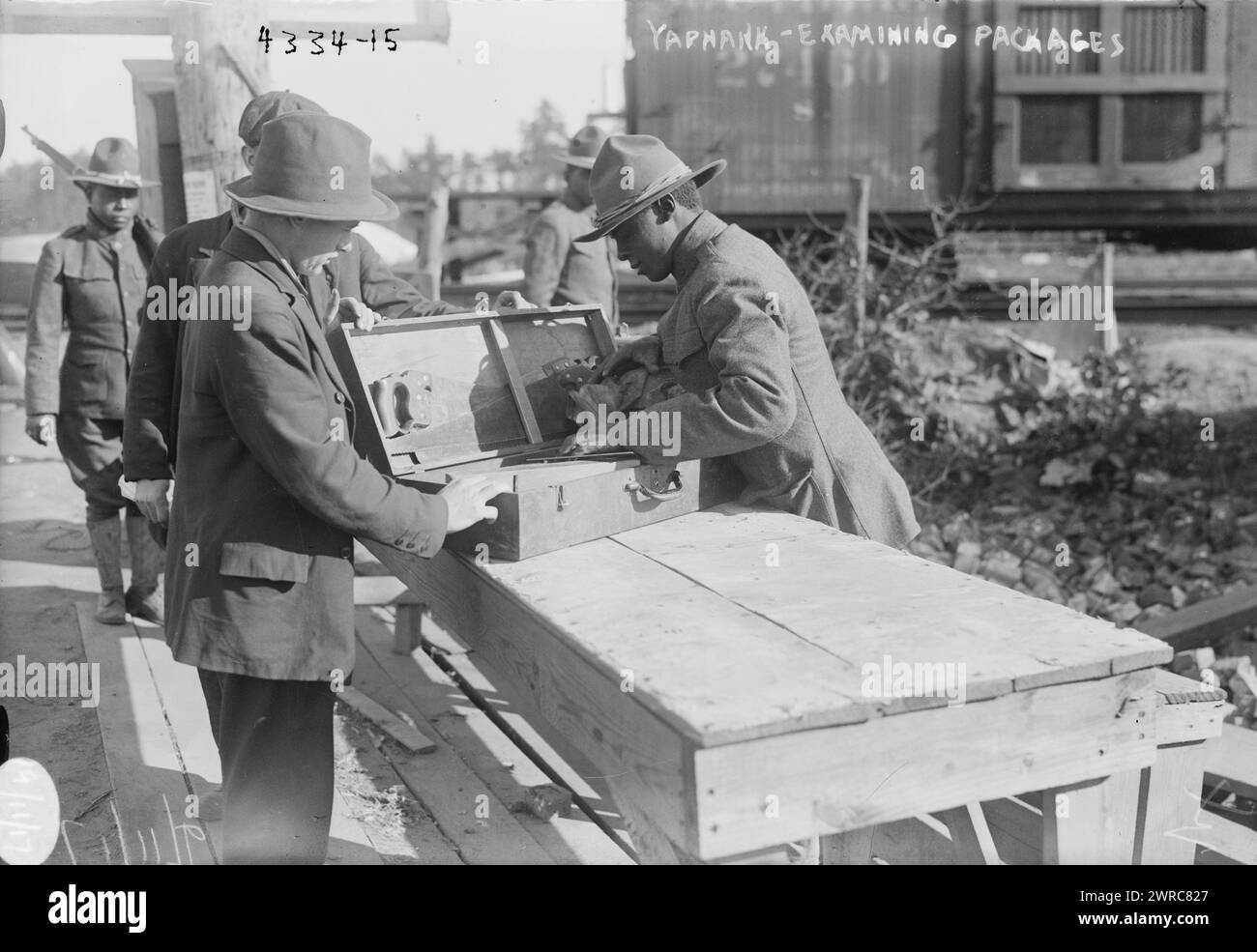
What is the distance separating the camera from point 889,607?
8.01 feet

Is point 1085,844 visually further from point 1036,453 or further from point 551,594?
point 1036,453

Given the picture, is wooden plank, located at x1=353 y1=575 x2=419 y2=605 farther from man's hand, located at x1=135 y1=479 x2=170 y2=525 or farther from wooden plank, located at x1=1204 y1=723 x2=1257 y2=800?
wooden plank, located at x1=1204 y1=723 x2=1257 y2=800

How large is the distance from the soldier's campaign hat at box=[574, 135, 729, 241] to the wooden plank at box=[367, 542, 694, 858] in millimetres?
936

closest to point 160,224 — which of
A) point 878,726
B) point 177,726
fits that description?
point 177,726

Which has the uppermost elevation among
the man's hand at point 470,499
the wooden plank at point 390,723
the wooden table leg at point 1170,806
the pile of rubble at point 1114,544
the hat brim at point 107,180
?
the hat brim at point 107,180

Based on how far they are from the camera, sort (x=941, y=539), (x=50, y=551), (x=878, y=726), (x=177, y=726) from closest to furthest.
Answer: (x=878, y=726) → (x=177, y=726) → (x=50, y=551) → (x=941, y=539)

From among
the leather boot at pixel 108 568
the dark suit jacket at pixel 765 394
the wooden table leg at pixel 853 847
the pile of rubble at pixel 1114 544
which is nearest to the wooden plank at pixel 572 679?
the dark suit jacket at pixel 765 394

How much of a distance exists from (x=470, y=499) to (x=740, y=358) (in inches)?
29.4

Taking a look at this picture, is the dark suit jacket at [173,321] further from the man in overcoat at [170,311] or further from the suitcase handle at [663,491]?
the suitcase handle at [663,491]

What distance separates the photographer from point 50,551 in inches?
255

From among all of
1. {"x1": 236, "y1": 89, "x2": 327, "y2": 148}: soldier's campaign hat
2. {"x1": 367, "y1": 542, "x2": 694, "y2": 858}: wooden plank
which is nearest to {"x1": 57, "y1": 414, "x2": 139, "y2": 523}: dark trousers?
{"x1": 236, "y1": 89, "x2": 327, "y2": 148}: soldier's campaign hat

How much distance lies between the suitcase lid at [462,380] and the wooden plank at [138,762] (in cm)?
124

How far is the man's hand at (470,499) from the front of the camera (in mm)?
2740

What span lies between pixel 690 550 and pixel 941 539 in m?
4.71
